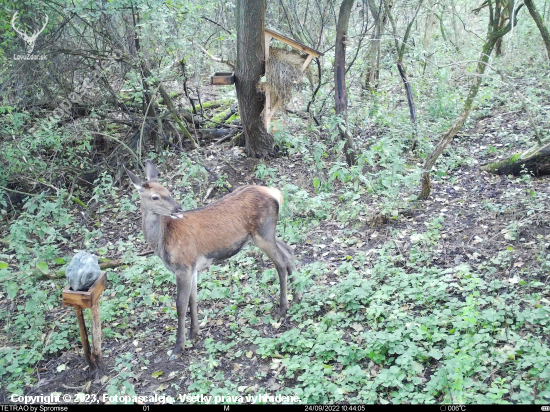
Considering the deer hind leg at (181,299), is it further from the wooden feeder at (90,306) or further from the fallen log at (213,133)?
the fallen log at (213,133)

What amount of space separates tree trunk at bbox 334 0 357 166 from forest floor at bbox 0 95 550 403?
30.3 inches

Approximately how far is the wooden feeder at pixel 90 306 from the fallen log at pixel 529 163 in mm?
6056

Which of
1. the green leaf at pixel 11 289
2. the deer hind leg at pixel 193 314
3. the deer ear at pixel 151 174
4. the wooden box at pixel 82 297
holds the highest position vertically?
the deer ear at pixel 151 174

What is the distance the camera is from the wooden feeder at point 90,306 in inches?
181

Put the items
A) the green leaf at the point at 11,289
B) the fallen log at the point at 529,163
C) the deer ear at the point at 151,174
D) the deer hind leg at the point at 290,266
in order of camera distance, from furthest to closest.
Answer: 1. the fallen log at the point at 529,163
2. the deer hind leg at the point at 290,266
3. the deer ear at the point at 151,174
4. the green leaf at the point at 11,289

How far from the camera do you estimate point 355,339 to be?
4.81m

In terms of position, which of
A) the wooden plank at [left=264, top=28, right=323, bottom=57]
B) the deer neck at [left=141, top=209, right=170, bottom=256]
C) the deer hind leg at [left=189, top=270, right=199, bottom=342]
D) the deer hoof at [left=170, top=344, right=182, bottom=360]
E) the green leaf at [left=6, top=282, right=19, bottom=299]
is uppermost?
the wooden plank at [left=264, top=28, right=323, bottom=57]

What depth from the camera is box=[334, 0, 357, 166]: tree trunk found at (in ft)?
27.6

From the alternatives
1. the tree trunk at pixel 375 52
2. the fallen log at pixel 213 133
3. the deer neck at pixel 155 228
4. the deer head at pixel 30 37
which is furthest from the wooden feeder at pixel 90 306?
the tree trunk at pixel 375 52

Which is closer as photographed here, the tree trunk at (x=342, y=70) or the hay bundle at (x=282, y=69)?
the tree trunk at (x=342, y=70)

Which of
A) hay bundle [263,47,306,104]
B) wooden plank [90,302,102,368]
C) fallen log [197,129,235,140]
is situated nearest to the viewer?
wooden plank [90,302,102,368]

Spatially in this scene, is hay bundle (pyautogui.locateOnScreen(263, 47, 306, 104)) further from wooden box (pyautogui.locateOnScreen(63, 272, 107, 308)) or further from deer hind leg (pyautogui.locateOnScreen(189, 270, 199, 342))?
wooden box (pyautogui.locateOnScreen(63, 272, 107, 308))

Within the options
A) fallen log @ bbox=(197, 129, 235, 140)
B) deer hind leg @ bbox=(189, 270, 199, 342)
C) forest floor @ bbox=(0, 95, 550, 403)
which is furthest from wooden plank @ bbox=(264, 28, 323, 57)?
deer hind leg @ bbox=(189, 270, 199, 342)
